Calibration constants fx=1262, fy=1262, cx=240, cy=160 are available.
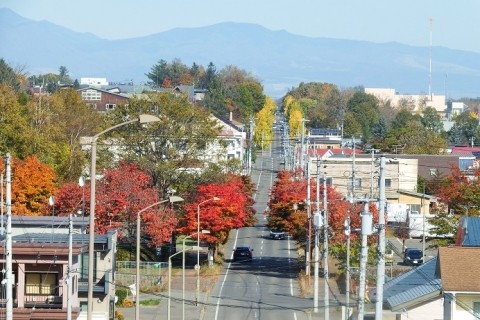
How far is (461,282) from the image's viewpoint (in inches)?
1189

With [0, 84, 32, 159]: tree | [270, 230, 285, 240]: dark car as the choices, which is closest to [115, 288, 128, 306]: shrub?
[0, 84, 32, 159]: tree

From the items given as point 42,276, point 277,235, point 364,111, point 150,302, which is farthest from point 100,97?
point 42,276

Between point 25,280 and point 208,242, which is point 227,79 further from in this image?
point 25,280

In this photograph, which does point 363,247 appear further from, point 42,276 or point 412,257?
point 412,257

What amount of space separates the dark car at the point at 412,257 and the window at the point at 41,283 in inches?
1009

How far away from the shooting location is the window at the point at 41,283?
36188 millimetres

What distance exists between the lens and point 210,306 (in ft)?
166

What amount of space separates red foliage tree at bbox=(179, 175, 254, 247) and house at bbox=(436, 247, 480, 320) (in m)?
29.5

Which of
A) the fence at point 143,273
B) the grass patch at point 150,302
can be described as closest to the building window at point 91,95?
the fence at point 143,273

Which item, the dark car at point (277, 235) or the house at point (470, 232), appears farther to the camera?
the dark car at point (277, 235)

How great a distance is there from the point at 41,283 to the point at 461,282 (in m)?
12.6

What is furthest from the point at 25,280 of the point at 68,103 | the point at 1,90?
the point at 68,103

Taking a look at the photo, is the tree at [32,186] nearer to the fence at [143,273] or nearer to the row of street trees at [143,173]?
the row of street trees at [143,173]

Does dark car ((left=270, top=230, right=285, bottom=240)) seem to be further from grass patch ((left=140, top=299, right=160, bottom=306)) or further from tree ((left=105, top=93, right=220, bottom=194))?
grass patch ((left=140, top=299, right=160, bottom=306))
